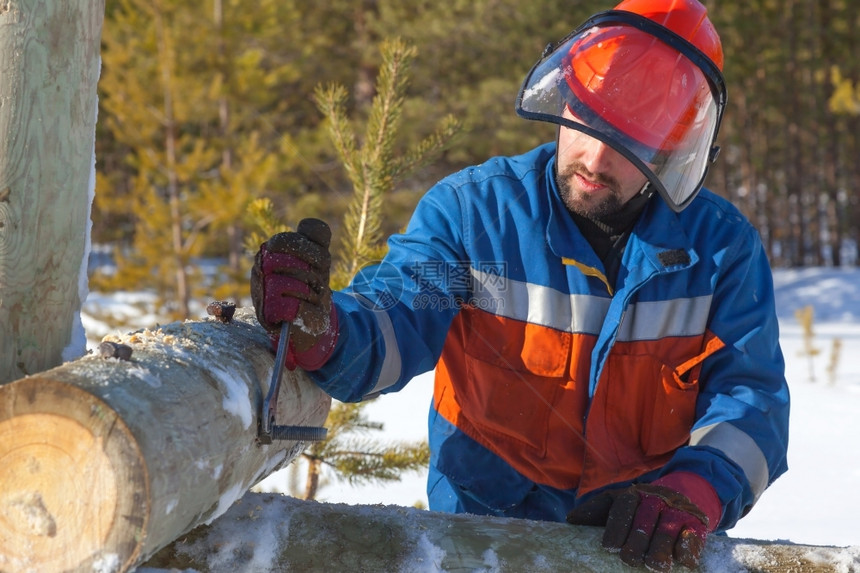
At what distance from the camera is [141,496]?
1.32 metres

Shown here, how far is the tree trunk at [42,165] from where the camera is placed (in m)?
1.64

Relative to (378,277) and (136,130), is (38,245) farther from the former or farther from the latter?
(136,130)

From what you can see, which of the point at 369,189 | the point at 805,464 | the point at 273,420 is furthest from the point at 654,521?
the point at 805,464

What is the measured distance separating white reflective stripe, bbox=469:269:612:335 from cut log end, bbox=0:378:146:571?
50.5 inches

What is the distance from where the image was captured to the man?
2256 mm

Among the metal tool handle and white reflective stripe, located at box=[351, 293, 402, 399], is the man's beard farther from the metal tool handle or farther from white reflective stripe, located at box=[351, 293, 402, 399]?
the metal tool handle

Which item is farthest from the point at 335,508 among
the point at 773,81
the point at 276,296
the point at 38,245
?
the point at 773,81

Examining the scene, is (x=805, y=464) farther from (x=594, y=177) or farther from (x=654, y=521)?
(x=654, y=521)

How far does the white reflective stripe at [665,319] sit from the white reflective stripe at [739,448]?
0.30 meters

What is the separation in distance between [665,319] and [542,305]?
358 millimetres

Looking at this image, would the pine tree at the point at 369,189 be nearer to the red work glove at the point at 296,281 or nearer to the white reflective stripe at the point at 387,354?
the white reflective stripe at the point at 387,354

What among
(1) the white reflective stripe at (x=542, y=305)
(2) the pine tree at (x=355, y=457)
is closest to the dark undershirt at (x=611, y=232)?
(1) the white reflective stripe at (x=542, y=305)

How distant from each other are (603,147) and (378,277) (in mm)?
757

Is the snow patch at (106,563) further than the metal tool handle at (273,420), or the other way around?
the metal tool handle at (273,420)
